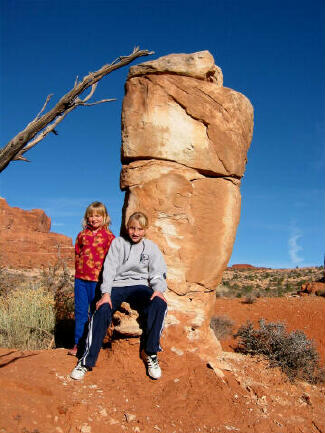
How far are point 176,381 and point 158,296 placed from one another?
88cm

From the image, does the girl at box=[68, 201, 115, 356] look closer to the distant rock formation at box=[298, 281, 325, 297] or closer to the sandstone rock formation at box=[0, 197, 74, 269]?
the distant rock formation at box=[298, 281, 325, 297]

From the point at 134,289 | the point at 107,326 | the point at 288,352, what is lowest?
the point at 288,352

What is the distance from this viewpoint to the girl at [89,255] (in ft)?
14.7

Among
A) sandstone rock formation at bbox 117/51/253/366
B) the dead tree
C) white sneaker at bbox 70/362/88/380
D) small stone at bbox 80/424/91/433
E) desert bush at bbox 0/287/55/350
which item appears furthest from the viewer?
desert bush at bbox 0/287/55/350

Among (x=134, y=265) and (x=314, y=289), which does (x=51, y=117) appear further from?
(x=314, y=289)

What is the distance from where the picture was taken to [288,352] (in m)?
5.86

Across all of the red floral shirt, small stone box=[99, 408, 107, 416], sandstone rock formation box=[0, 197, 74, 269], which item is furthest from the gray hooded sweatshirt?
sandstone rock formation box=[0, 197, 74, 269]

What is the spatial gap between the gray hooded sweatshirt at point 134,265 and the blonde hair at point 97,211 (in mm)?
468

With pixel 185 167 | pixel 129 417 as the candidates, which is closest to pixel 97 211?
pixel 185 167

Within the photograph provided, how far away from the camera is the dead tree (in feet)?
6.60

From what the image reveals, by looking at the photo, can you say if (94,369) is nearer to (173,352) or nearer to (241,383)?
(173,352)

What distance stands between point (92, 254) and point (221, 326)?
210 inches

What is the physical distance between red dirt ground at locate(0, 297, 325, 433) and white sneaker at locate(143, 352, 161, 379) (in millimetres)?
75

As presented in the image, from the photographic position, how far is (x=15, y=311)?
20.4 ft
